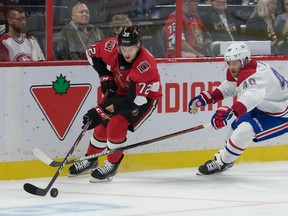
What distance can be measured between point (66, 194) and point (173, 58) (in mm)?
1690

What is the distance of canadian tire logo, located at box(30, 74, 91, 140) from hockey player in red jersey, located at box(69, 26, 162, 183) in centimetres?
19

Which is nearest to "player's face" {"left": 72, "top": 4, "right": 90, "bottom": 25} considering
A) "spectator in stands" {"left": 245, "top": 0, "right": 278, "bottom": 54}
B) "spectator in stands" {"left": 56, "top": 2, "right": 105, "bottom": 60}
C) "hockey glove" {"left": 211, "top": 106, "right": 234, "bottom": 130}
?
"spectator in stands" {"left": 56, "top": 2, "right": 105, "bottom": 60}

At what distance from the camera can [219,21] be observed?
7711mm

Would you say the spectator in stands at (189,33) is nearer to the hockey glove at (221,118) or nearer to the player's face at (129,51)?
the player's face at (129,51)

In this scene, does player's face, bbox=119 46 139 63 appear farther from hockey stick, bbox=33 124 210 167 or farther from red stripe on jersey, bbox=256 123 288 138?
red stripe on jersey, bbox=256 123 288 138

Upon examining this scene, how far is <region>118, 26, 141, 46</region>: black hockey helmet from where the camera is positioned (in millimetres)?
6551

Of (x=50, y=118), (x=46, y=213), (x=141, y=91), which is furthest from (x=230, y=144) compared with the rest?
(x=46, y=213)

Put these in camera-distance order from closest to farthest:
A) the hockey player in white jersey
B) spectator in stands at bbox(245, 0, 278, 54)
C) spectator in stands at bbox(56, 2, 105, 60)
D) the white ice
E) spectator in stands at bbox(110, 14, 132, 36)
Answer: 1. the white ice
2. the hockey player in white jersey
3. spectator in stands at bbox(56, 2, 105, 60)
4. spectator in stands at bbox(110, 14, 132, 36)
5. spectator in stands at bbox(245, 0, 278, 54)

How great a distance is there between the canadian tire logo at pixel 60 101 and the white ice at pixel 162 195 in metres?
0.37

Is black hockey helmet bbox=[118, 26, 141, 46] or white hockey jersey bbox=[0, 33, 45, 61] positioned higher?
black hockey helmet bbox=[118, 26, 141, 46]

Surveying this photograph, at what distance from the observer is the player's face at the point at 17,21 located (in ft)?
21.9

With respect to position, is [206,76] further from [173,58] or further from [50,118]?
[50,118]

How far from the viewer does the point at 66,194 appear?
6148 millimetres

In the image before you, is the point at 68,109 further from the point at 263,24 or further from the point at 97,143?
the point at 263,24
